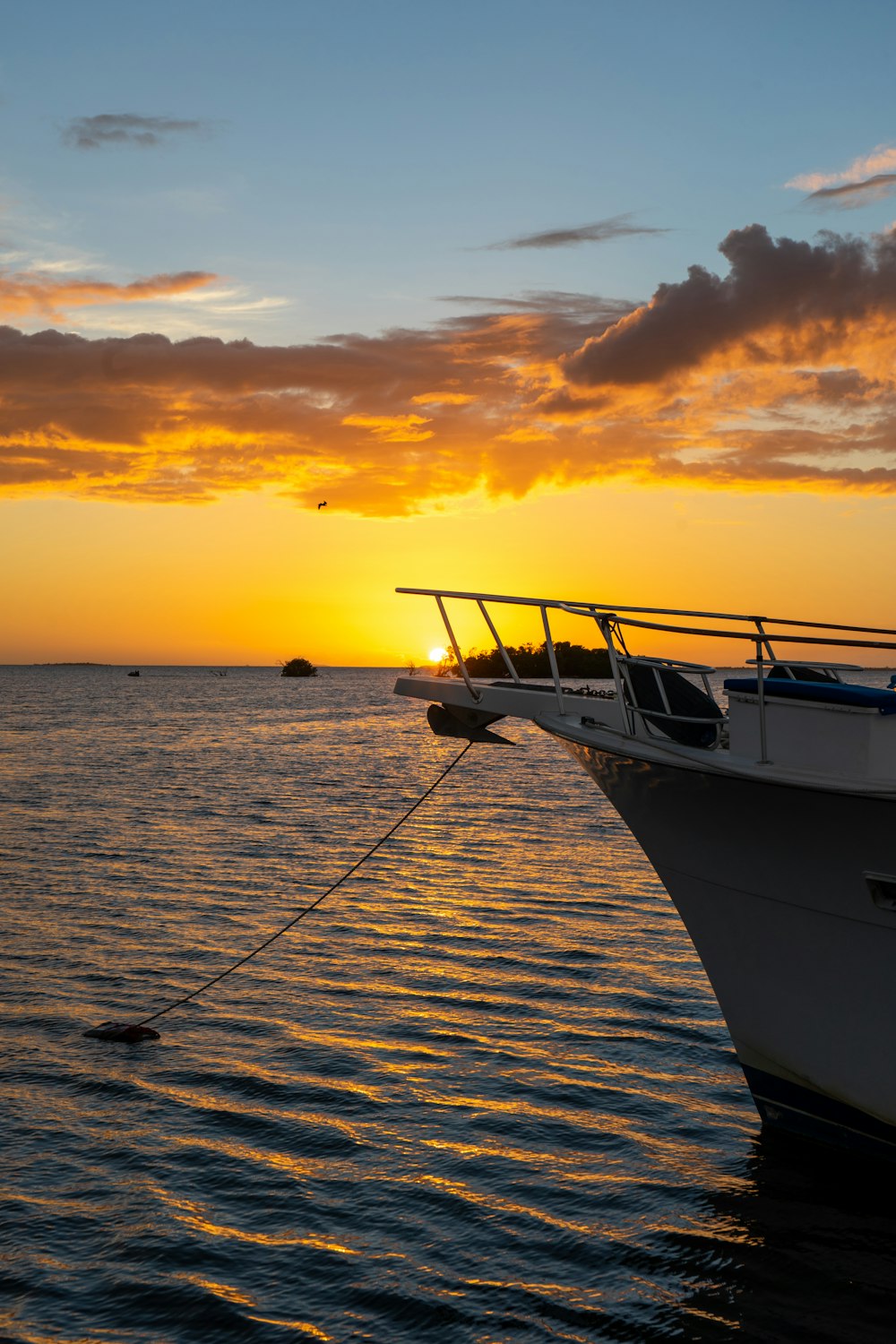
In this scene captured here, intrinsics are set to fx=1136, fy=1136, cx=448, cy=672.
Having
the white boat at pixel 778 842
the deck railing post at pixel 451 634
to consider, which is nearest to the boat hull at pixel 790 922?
the white boat at pixel 778 842

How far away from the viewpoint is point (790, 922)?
7.32m

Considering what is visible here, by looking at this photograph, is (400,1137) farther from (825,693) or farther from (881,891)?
(825,693)

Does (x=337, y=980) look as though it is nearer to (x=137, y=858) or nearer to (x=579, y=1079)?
(x=579, y=1079)

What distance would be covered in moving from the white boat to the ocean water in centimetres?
75

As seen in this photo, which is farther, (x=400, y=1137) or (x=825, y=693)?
(x=400, y=1137)

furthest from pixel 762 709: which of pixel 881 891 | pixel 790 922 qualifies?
pixel 790 922

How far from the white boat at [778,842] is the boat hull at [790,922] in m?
0.01

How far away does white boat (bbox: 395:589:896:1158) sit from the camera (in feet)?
22.4

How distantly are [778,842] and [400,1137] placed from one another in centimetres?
346

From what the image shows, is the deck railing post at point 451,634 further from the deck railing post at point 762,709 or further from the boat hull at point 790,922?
the deck railing post at point 762,709

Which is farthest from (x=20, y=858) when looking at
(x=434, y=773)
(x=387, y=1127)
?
(x=434, y=773)

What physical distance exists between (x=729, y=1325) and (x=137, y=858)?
51.6ft

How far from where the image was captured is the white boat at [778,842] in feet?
22.4

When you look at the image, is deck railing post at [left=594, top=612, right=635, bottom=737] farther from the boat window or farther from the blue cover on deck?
the boat window
